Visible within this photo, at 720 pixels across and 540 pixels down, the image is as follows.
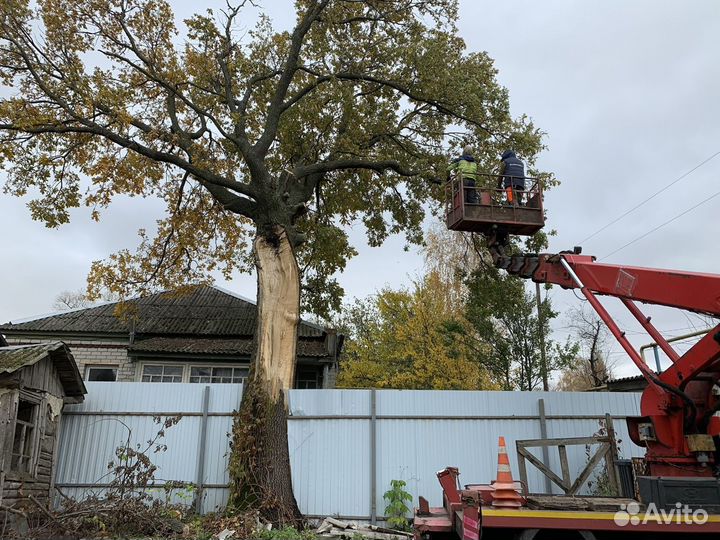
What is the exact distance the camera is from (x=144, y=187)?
15.5m

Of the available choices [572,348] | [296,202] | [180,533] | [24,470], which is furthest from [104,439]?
[572,348]

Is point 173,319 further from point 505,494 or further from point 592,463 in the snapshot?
point 505,494

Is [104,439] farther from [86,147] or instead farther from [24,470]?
[86,147]

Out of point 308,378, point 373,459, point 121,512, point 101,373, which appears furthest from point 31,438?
point 308,378

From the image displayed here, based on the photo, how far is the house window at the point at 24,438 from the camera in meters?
9.08

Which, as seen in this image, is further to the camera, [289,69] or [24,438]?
[289,69]

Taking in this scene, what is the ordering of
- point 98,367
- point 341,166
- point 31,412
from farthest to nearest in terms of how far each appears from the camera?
point 98,367 < point 341,166 < point 31,412

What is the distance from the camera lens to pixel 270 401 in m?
10.3

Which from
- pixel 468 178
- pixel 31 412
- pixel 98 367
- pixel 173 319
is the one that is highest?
pixel 468 178

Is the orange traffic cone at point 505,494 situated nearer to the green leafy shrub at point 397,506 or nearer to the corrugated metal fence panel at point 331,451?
the green leafy shrub at point 397,506

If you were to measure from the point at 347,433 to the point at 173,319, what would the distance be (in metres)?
11.0

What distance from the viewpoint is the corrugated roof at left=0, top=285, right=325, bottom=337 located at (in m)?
18.0

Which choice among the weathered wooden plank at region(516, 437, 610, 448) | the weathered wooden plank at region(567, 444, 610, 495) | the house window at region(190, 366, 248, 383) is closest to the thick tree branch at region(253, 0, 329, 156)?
the house window at region(190, 366, 248, 383)

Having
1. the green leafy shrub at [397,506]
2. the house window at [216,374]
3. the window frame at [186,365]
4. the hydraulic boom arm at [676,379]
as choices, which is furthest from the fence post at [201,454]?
the hydraulic boom arm at [676,379]
